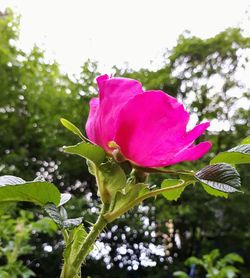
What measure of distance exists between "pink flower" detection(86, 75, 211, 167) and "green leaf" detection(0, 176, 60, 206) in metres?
0.06

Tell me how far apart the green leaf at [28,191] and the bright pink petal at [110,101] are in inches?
2.2

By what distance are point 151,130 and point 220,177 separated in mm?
68

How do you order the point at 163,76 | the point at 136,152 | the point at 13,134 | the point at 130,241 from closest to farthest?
the point at 136,152, the point at 130,241, the point at 13,134, the point at 163,76

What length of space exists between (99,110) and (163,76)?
4.39 metres

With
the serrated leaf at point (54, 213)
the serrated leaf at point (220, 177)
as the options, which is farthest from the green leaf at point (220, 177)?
the serrated leaf at point (54, 213)

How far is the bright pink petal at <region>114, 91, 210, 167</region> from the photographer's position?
313 mm

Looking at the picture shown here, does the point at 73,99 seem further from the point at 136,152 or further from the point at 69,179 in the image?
the point at 136,152

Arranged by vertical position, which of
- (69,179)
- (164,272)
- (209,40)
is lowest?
(164,272)

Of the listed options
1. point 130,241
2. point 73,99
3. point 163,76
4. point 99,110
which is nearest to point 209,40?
point 163,76

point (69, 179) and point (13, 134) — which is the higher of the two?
point (13, 134)

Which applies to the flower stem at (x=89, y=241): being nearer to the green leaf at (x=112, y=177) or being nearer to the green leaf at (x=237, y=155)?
the green leaf at (x=112, y=177)

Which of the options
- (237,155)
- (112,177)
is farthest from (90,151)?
(237,155)

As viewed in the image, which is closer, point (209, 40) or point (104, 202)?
point (104, 202)

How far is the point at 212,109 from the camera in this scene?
4.80 m
